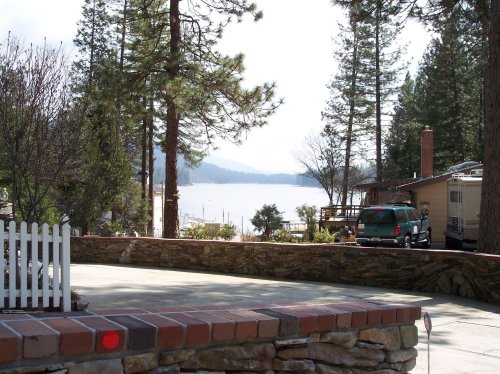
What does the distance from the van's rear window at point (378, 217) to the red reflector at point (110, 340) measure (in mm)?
18196

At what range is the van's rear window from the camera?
20297 millimetres

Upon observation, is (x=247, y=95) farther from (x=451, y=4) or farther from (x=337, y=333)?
(x=337, y=333)

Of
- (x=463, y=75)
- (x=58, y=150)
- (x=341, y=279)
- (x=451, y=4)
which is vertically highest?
(x=463, y=75)

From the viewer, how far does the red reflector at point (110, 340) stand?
287 cm

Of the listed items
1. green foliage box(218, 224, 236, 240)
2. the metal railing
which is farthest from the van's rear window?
the metal railing

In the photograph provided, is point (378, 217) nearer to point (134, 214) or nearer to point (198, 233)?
point (198, 233)

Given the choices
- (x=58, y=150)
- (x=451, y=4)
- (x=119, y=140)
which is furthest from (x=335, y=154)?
(x=58, y=150)

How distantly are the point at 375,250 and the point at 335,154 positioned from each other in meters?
39.0

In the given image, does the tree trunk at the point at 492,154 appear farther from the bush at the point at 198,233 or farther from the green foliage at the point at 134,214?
the green foliage at the point at 134,214

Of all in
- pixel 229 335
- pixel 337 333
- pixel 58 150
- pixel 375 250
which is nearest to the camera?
pixel 229 335

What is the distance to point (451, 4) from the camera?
1346cm

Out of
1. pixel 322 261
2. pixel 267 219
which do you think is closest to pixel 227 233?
pixel 267 219

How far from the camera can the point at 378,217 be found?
20.4 m

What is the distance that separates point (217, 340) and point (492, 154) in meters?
9.81
